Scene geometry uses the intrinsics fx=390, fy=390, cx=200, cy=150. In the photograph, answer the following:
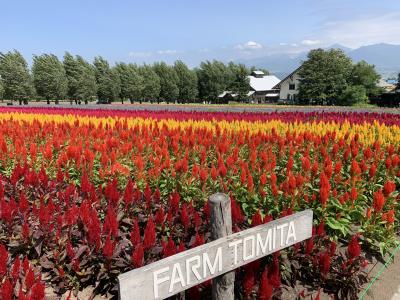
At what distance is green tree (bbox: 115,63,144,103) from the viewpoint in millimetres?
69375

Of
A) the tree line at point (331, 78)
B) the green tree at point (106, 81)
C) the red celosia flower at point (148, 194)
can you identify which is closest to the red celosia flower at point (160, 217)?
the red celosia flower at point (148, 194)

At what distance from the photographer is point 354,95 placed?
51.6 metres

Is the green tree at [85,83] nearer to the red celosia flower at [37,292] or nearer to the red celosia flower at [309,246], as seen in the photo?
the red celosia flower at [309,246]

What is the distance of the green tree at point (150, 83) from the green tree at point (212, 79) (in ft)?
32.6

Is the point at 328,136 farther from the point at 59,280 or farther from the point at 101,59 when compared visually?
the point at 101,59

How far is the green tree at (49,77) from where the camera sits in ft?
192

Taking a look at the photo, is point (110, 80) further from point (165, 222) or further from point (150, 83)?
point (165, 222)

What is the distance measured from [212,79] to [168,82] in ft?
30.2

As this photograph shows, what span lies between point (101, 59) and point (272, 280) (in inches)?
2793

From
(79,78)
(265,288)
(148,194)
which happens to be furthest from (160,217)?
(79,78)

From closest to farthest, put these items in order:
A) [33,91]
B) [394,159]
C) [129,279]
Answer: [129,279] → [394,159] → [33,91]

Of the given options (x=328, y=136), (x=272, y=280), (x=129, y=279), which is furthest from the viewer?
(x=328, y=136)

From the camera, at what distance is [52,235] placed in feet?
11.9

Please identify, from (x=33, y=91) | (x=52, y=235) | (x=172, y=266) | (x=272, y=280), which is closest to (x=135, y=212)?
(x=52, y=235)
